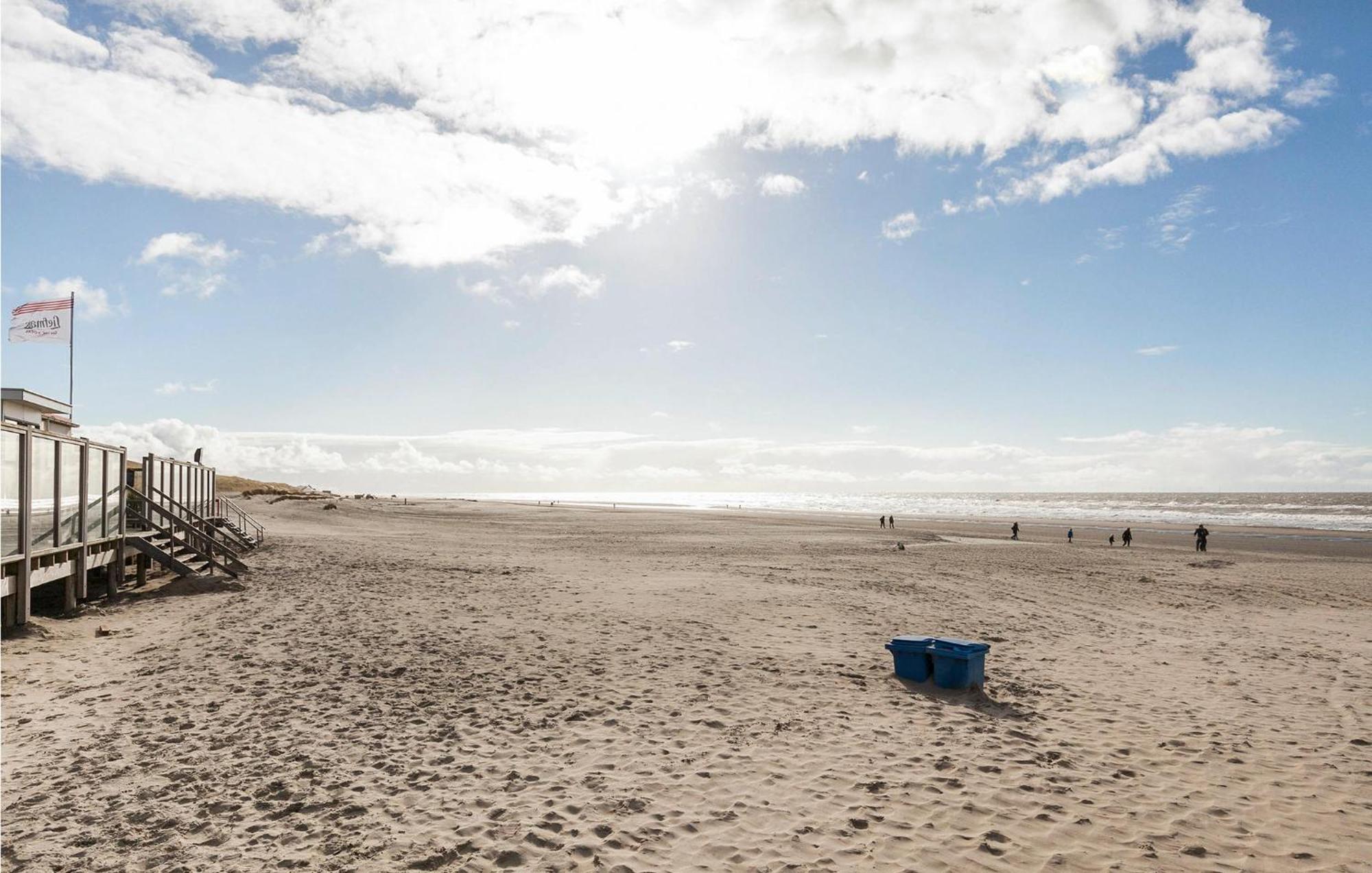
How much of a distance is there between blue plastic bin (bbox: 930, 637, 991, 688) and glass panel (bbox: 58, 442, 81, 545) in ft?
54.9

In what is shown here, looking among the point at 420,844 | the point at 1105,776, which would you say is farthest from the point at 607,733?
the point at 1105,776

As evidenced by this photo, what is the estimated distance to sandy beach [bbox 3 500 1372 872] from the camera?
588cm

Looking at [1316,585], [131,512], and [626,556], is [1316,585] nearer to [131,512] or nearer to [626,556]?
[626,556]

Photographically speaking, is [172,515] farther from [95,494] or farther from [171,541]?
[95,494]

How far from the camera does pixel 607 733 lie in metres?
8.34

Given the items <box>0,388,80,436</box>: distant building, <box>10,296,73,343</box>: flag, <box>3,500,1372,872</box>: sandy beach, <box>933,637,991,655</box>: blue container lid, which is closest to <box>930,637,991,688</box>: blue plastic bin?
<box>933,637,991,655</box>: blue container lid

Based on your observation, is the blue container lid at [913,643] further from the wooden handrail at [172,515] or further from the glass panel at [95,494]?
the wooden handrail at [172,515]

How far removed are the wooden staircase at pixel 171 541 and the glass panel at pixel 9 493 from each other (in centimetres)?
591

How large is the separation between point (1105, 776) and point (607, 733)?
535cm

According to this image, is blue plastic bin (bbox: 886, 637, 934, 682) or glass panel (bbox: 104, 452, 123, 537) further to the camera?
glass panel (bbox: 104, 452, 123, 537)

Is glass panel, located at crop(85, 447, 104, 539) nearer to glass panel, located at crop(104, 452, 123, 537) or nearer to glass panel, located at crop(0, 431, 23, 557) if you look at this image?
glass panel, located at crop(104, 452, 123, 537)

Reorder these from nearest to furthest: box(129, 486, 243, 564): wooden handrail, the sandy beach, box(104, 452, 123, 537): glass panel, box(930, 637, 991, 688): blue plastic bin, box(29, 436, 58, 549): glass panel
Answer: the sandy beach → box(930, 637, 991, 688): blue plastic bin → box(29, 436, 58, 549): glass panel → box(104, 452, 123, 537): glass panel → box(129, 486, 243, 564): wooden handrail

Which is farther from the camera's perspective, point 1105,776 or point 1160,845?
point 1105,776

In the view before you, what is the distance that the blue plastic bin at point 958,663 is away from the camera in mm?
10195
